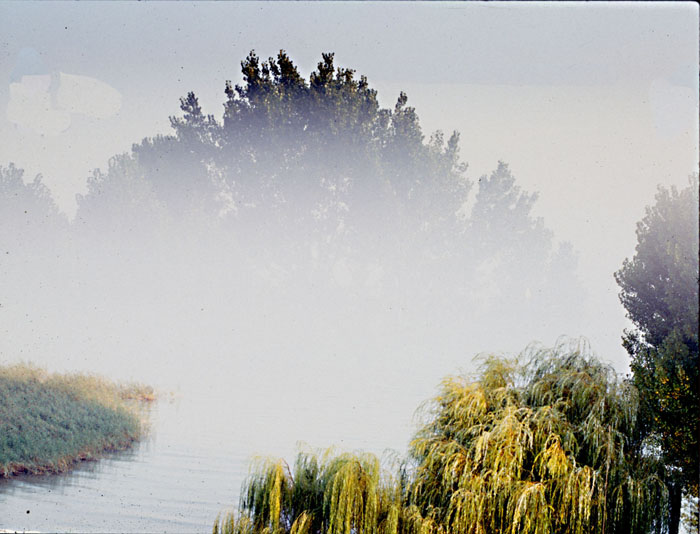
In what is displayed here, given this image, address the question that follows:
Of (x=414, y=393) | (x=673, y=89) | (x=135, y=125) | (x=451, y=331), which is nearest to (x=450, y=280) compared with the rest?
(x=451, y=331)

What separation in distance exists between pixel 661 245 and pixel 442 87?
77.7 inches

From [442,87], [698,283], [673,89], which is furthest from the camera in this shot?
[442,87]

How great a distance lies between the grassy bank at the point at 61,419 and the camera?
5648 millimetres

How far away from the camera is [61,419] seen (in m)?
5.76

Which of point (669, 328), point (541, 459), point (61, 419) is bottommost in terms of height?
point (61, 419)

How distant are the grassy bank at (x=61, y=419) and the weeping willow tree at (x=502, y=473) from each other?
1.19 meters

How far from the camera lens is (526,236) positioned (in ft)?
18.5

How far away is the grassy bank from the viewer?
5.65m

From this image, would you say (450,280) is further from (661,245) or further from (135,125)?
(135,125)

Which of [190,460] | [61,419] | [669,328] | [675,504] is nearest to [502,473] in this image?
[675,504]

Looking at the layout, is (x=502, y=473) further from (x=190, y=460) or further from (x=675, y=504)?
(x=190, y=460)

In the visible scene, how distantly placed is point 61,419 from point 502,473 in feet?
11.1

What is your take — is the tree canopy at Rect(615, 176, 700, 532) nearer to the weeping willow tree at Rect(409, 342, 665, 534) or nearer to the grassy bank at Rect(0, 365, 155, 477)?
the weeping willow tree at Rect(409, 342, 665, 534)

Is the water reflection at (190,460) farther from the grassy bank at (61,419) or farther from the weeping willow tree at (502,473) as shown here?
the weeping willow tree at (502,473)
